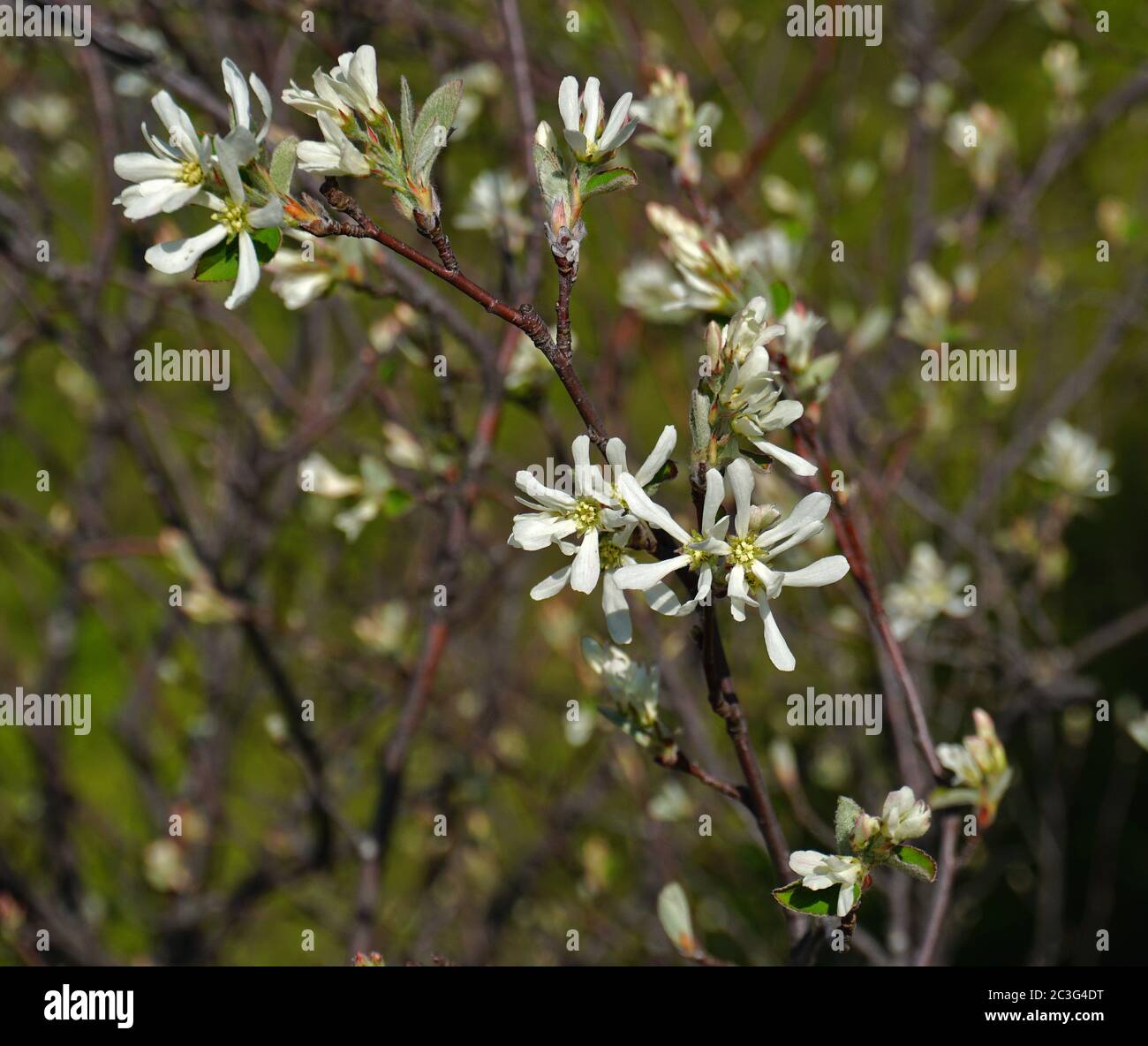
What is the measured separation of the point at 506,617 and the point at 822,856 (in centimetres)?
183

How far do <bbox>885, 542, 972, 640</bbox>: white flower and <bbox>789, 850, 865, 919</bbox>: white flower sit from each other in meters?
0.89

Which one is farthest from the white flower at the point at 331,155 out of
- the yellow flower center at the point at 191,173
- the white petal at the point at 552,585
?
the white petal at the point at 552,585

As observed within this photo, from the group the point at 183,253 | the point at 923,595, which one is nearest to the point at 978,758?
the point at 923,595

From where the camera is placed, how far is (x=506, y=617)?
9.04 ft

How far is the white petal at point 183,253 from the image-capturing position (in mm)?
965

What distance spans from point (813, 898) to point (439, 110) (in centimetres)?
85

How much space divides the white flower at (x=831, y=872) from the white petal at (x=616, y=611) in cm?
27

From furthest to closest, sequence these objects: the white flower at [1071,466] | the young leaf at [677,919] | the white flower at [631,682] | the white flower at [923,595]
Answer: the white flower at [1071,466], the white flower at [923,595], the young leaf at [677,919], the white flower at [631,682]

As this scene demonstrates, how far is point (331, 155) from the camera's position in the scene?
3.10ft

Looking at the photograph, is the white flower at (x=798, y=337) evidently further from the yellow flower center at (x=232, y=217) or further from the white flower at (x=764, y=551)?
the yellow flower center at (x=232, y=217)

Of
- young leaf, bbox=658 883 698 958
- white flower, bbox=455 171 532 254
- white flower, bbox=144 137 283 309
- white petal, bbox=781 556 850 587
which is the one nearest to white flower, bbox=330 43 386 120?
white flower, bbox=144 137 283 309

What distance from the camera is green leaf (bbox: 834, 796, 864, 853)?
99 centimetres

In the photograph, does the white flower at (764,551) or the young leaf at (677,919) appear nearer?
the white flower at (764,551)

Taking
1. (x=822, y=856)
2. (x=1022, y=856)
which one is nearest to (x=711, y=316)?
(x=822, y=856)
